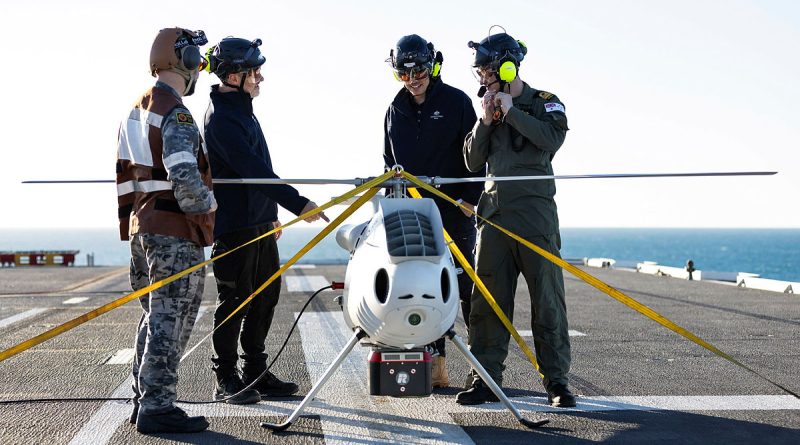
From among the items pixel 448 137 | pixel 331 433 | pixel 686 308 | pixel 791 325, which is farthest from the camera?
pixel 686 308

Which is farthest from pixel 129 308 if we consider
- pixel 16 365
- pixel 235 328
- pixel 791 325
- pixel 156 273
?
pixel 791 325

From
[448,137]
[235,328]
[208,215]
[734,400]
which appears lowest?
→ [734,400]

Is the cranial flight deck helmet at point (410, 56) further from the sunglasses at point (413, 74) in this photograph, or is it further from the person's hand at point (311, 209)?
the person's hand at point (311, 209)

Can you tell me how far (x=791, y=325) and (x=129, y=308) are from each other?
8799 millimetres

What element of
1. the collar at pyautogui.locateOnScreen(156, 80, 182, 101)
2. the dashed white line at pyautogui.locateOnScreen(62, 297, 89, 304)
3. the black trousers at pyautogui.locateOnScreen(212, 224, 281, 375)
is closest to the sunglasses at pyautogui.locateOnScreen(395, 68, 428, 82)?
the black trousers at pyautogui.locateOnScreen(212, 224, 281, 375)

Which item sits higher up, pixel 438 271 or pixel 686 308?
pixel 438 271

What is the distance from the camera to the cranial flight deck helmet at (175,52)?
5172 millimetres

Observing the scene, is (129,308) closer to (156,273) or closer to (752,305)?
(156,273)

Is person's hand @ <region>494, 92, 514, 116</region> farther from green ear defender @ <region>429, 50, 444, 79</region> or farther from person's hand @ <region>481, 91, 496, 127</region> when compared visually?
green ear defender @ <region>429, 50, 444, 79</region>

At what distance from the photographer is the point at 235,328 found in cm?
602

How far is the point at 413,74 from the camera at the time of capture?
6.24 metres

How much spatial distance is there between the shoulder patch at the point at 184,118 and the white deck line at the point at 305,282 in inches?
408

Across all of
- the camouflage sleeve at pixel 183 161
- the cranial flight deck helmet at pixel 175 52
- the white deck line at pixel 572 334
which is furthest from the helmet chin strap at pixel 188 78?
the white deck line at pixel 572 334

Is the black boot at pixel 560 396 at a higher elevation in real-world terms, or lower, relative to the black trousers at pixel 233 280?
lower
